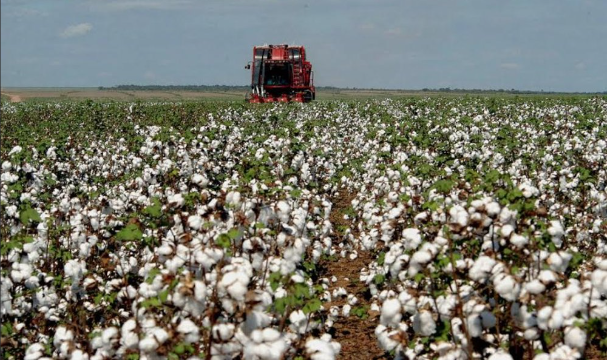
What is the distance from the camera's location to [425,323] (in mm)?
4711

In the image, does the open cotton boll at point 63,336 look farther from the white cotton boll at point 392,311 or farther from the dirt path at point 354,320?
the dirt path at point 354,320

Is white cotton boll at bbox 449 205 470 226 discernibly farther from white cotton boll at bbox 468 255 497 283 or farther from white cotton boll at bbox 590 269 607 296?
white cotton boll at bbox 590 269 607 296

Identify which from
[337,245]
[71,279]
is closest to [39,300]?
[71,279]

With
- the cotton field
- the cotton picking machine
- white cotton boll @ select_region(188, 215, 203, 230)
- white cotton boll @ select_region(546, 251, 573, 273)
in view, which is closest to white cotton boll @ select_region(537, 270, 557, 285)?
the cotton field

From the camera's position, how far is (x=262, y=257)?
486cm

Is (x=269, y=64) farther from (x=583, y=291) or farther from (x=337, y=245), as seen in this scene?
(x=583, y=291)

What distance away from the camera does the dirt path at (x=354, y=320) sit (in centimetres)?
764

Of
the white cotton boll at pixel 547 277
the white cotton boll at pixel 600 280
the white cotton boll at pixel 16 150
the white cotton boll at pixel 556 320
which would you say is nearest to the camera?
the white cotton boll at pixel 556 320

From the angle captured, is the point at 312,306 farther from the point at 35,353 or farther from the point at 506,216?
the point at 35,353

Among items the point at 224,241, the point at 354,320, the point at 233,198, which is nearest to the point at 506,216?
the point at 224,241

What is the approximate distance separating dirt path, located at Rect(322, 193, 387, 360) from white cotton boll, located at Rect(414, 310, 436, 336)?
1.45 metres

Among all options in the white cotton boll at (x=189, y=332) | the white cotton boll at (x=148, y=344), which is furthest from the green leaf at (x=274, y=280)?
the white cotton boll at (x=148, y=344)

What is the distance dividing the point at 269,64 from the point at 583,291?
39.6 metres

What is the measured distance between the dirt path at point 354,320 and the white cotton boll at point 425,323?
145 cm
